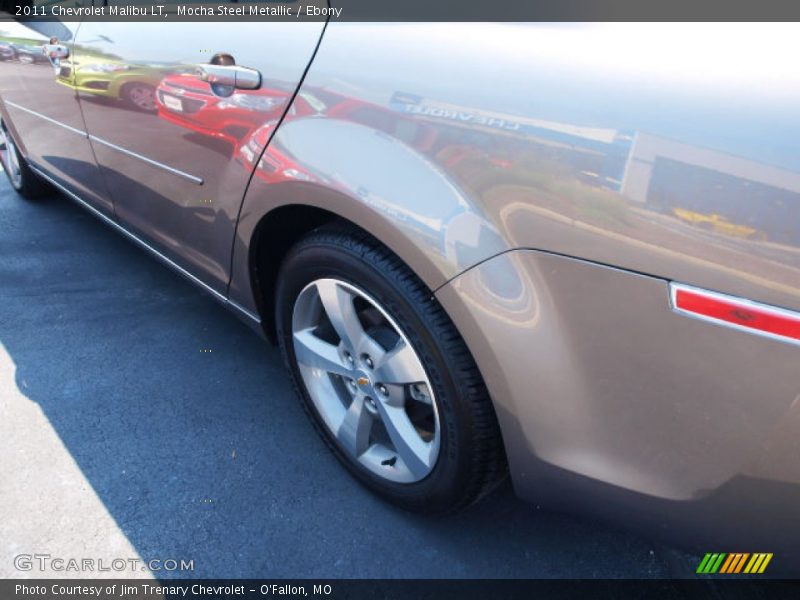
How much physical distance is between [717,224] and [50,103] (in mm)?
2919

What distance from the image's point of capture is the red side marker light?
3.04ft

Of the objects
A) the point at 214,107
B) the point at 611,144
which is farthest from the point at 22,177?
the point at 611,144

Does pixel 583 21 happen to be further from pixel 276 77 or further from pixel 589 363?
pixel 276 77

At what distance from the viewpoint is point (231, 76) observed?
5.34 feet

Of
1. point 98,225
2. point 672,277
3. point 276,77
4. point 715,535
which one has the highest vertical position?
point 276,77

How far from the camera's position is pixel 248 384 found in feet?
7.83

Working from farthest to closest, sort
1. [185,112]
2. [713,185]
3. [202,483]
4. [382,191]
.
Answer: [202,483] < [185,112] < [382,191] < [713,185]

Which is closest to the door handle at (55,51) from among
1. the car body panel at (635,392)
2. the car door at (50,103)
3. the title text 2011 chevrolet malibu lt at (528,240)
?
the car door at (50,103)

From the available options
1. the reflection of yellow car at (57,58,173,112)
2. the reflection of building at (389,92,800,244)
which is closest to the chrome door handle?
the reflection of yellow car at (57,58,173,112)

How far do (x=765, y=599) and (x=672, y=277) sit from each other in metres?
1.17

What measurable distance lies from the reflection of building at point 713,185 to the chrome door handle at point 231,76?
1.02 metres

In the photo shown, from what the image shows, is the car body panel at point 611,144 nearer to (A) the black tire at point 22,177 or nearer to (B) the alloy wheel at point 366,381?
(B) the alloy wheel at point 366,381

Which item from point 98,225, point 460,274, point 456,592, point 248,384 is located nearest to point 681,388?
point 460,274

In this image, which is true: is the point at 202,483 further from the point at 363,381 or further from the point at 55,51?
the point at 55,51
